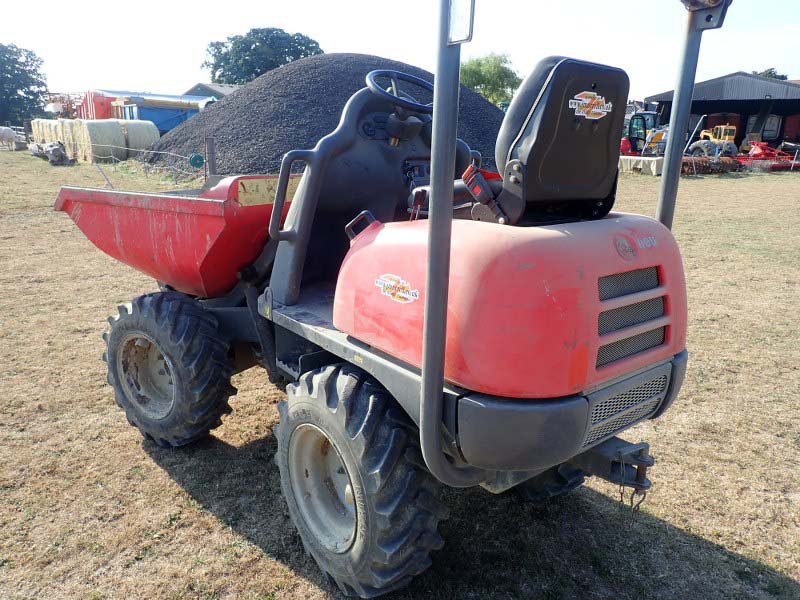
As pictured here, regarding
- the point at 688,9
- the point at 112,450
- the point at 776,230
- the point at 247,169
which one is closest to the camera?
the point at 688,9

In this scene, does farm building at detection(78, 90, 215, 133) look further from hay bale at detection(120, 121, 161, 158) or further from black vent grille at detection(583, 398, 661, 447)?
black vent grille at detection(583, 398, 661, 447)

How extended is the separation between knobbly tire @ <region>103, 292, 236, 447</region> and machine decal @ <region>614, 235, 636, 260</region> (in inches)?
87.5

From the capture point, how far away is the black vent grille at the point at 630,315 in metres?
2.10

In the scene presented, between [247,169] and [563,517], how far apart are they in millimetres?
14144

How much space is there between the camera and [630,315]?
2205 millimetres

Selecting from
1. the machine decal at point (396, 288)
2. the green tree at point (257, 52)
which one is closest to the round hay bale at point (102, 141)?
the machine decal at point (396, 288)

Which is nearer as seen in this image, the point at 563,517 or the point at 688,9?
the point at 688,9

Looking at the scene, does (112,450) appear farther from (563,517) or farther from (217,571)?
(563,517)

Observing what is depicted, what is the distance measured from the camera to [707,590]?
104 inches

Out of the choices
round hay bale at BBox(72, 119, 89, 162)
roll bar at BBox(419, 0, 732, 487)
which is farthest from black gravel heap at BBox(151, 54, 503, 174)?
roll bar at BBox(419, 0, 732, 487)

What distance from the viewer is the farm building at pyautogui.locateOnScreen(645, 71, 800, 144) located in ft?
119

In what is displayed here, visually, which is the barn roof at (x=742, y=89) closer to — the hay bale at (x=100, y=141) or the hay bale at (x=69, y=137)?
the hay bale at (x=100, y=141)

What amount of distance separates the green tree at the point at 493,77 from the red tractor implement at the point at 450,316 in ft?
177

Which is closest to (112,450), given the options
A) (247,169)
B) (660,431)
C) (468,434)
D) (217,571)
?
(217,571)
